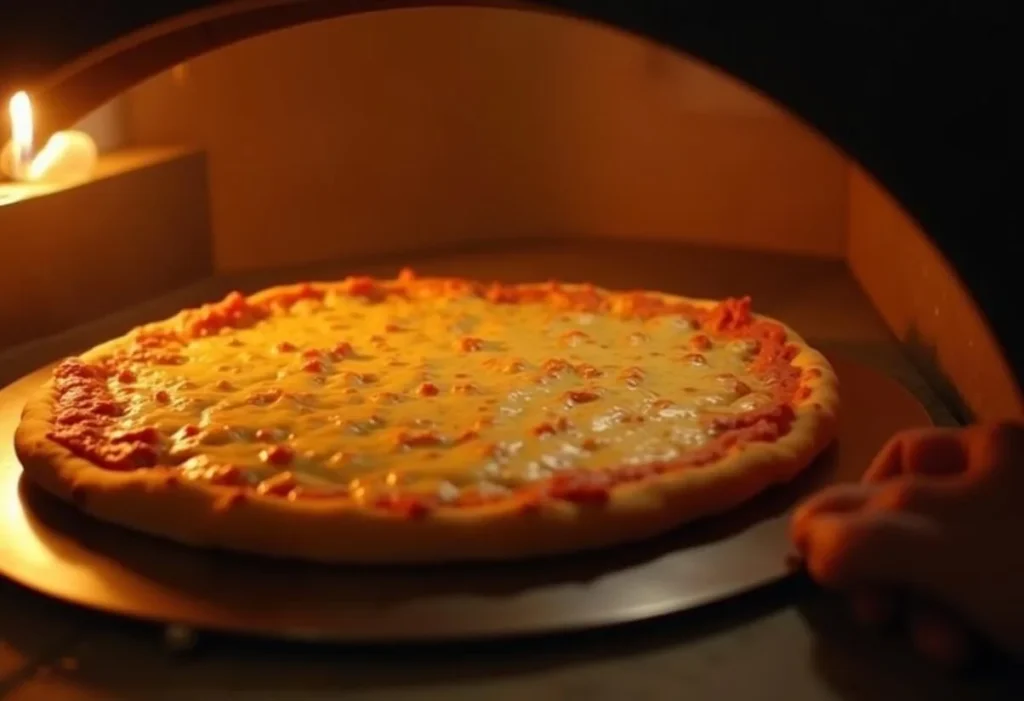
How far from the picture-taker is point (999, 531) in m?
1.06

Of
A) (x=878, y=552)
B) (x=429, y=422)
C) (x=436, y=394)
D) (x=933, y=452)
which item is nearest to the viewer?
(x=878, y=552)

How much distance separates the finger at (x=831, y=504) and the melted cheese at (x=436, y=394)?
203 mm

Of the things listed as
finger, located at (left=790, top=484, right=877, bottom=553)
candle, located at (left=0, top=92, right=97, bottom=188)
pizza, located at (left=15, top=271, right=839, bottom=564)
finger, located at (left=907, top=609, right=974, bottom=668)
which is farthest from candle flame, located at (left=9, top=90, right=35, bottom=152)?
finger, located at (left=907, top=609, right=974, bottom=668)

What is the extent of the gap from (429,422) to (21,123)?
647mm

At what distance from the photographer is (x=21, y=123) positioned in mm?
1652

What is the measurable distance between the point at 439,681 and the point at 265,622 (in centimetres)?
15

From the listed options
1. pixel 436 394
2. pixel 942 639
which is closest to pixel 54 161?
pixel 436 394

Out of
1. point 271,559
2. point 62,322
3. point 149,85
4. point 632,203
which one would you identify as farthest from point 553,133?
point 271,559

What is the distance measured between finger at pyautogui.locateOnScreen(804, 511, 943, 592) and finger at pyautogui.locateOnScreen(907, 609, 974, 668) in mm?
35

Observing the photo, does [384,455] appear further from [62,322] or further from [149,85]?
[149,85]

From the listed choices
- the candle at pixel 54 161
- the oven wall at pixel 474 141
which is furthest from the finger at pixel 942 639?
the oven wall at pixel 474 141

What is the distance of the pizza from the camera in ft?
3.90

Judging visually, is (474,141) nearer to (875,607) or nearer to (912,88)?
(912,88)

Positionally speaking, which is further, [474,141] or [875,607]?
[474,141]
